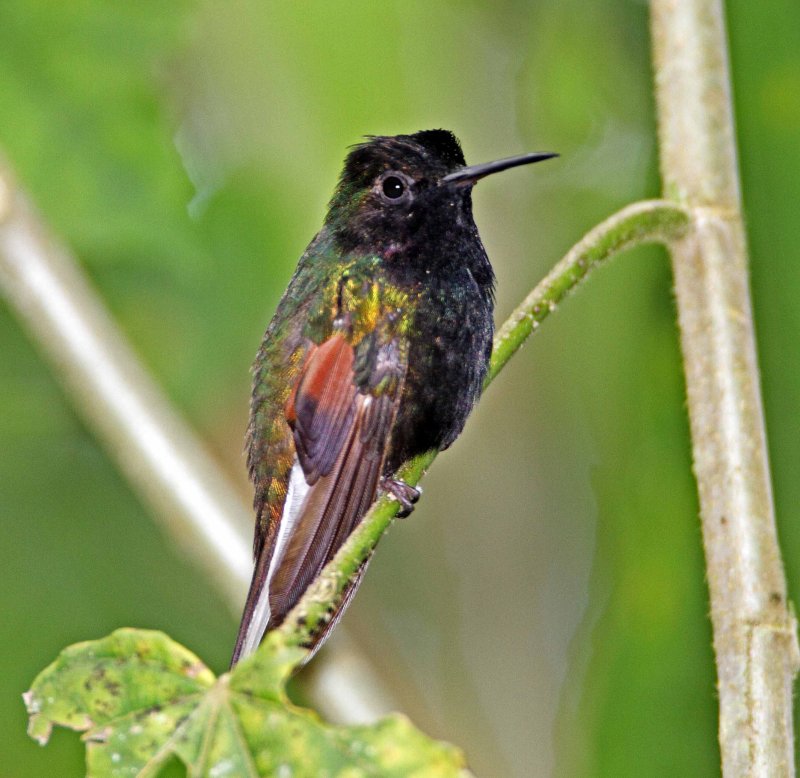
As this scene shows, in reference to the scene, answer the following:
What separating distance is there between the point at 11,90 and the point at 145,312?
642 millimetres

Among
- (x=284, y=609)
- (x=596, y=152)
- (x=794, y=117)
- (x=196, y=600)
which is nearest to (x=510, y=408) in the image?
(x=596, y=152)

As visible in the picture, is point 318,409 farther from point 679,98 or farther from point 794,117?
point 794,117

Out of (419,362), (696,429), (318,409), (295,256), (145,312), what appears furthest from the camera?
(145,312)

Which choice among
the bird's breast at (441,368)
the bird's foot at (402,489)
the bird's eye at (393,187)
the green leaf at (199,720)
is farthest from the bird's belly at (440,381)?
the green leaf at (199,720)

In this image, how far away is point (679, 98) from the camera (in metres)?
1.95

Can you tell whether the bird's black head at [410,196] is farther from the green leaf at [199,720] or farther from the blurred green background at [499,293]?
the green leaf at [199,720]

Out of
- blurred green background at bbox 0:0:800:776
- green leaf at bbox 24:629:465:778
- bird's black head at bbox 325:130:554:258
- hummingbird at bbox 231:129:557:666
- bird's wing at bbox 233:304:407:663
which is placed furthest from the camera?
blurred green background at bbox 0:0:800:776

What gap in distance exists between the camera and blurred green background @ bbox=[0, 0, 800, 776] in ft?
7.45

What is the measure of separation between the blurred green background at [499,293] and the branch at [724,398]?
0.32m

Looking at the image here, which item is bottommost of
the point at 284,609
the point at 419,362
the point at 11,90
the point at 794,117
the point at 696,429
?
the point at 284,609

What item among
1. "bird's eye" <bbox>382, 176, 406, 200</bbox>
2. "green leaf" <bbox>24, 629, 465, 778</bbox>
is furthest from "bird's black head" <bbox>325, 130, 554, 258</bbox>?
"green leaf" <bbox>24, 629, 465, 778</bbox>

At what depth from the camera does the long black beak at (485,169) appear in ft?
5.69

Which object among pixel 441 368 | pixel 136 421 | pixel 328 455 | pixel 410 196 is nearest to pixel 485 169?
pixel 410 196

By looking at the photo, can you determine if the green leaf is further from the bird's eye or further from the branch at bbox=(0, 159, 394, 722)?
the bird's eye
